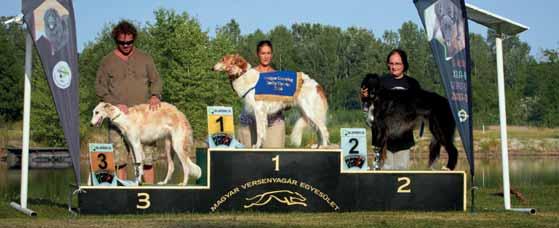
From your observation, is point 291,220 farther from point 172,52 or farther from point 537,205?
point 172,52

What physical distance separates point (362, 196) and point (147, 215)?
99.0 inches

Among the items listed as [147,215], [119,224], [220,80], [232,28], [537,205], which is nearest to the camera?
[119,224]

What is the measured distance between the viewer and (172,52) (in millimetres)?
42094

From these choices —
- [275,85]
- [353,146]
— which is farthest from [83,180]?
[353,146]

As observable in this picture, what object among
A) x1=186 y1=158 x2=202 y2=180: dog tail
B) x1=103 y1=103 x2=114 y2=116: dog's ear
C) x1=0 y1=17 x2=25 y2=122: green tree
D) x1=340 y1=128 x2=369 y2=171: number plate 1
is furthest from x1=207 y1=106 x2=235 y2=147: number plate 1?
x1=0 y1=17 x2=25 y2=122: green tree

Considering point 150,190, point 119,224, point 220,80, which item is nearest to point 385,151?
point 150,190

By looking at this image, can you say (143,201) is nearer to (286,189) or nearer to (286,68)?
(286,189)

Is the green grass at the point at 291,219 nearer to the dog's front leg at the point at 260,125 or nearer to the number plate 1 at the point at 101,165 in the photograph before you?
the number plate 1 at the point at 101,165

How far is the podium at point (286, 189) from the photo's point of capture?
11.0m

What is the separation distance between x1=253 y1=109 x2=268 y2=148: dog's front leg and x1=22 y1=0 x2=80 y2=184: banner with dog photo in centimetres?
214

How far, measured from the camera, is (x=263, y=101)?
1180 centimetres

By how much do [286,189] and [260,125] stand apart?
0.93m

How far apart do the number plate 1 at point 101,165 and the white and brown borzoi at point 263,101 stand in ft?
5.70

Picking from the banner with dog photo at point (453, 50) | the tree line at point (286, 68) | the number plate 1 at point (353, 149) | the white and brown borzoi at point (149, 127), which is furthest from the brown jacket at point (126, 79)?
the tree line at point (286, 68)
